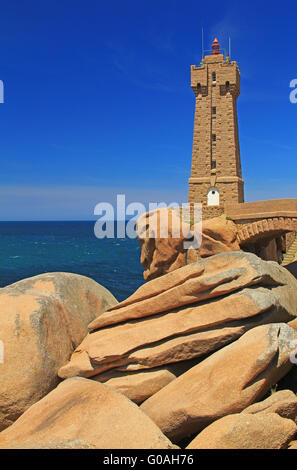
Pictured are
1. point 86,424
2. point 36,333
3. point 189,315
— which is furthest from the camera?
point 189,315

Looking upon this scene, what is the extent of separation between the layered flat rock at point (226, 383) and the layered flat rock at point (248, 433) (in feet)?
1.83

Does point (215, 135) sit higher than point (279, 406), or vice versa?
point (215, 135)

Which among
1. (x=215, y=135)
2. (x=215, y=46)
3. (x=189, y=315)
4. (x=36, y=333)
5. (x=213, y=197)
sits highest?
(x=215, y=46)

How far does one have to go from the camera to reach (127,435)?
630 cm

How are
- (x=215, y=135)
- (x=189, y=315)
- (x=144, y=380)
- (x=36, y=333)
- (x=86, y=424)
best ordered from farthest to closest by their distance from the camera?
1. (x=215, y=135)
2. (x=189, y=315)
3. (x=36, y=333)
4. (x=144, y=380)
5. (x=86, y=424)

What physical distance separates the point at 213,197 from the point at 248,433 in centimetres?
2502

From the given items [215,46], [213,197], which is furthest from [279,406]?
[215,46]

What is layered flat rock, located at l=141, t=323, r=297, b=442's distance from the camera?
704 centimetres

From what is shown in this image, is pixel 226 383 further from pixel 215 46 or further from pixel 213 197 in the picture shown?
pixel 215 46

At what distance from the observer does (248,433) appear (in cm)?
605

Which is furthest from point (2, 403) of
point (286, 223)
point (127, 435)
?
point (286, 223)

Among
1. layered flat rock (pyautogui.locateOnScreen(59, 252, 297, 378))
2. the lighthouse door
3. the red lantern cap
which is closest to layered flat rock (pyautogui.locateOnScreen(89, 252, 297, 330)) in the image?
layered flat rock (pyautogui.locateOnScreen(59, 252, 297, 378))

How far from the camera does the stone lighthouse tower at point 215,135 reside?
29.9 m

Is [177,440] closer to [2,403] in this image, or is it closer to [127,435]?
[127,435]
